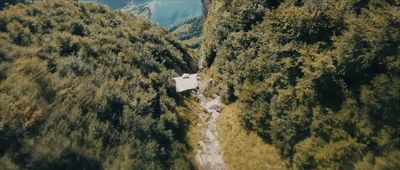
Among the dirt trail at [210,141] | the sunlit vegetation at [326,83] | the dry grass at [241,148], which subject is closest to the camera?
the sunlit vegetation at [326,83]

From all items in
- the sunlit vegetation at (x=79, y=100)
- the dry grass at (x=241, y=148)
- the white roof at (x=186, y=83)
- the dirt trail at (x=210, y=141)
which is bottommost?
the white roof at (x=186, y=83)

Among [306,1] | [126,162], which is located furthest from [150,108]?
[306,1]

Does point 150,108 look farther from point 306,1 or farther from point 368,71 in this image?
point 368,71

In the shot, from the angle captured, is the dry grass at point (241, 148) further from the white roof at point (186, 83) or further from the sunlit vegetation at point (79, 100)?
the white roof at point (186, 83)

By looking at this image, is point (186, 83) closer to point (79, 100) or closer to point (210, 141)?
point (210, 141)

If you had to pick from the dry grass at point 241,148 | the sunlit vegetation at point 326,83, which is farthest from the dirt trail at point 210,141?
the sunlit vegetation at point 326,83

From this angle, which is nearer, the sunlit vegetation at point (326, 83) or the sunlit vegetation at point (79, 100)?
the sunlit vegetation at point (326, 83)

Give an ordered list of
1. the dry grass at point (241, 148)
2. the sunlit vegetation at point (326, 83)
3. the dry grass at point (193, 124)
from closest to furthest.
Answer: the sunlit vegetation at point (326, 83) < the dry grass at point (241, 148) < the dry grass at point (193, 124)

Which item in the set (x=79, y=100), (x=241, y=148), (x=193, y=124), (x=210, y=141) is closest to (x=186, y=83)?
(x=193, y=124)
